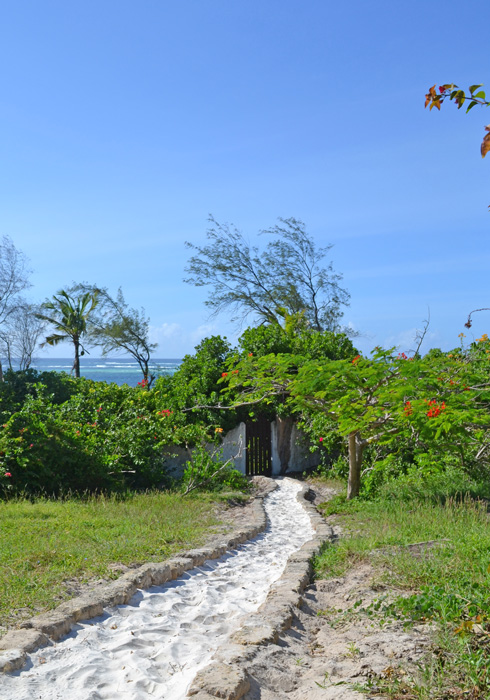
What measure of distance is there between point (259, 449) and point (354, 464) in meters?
5.74

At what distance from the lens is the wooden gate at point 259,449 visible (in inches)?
620

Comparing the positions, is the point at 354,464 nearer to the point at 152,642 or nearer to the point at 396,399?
the point at 396,399

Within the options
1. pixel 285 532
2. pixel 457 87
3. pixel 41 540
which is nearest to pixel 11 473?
pixel 41 540

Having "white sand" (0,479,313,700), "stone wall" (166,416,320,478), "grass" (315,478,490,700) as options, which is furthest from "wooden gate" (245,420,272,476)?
"white sand" (0,479,313,700)

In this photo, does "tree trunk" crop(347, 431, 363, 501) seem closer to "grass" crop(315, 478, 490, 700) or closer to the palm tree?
"grass" crop(315, 478, 490, 700)

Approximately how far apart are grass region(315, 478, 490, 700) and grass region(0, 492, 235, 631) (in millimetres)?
2054

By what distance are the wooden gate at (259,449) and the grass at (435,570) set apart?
6.40m

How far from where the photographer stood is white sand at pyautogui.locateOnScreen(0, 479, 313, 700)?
11.6 feet

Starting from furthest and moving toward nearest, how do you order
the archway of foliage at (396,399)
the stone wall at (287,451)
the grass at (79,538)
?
the stone wall at (287,451), the archway of foliage at (396,399), the grass at (79,538)

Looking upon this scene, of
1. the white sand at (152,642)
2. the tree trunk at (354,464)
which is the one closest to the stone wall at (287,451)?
the tree trunk at (354,464)

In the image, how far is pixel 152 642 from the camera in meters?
4.28

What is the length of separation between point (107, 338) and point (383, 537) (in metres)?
34.8

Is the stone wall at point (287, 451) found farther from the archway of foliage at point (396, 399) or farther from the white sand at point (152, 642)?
the white sand at point (152, 642)

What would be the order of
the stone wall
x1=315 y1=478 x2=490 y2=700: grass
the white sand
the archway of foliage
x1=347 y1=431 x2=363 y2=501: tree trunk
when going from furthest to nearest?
the stone wall
x1=347 y1=431 x2=363 y2=501: tree trunk
the archway of foliage
the white sand
x1=315 y1=478 x2=490 y2=700: grass
